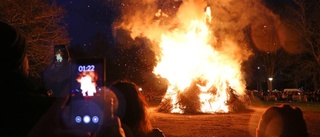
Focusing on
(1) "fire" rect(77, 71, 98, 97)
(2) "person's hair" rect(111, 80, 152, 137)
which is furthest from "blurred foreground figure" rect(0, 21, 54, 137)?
(2) "person's hair" rect(111, 80, 152, 137)

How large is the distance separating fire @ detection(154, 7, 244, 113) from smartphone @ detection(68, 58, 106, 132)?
72.3ft

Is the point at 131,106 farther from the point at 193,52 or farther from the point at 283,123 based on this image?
the point at 193,52

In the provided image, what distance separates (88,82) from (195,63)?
23.0m

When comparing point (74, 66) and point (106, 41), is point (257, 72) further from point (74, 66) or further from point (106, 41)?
point (74, 66)

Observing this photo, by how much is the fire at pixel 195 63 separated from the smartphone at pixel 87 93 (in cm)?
2203

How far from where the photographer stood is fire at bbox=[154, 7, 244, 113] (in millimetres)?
24484

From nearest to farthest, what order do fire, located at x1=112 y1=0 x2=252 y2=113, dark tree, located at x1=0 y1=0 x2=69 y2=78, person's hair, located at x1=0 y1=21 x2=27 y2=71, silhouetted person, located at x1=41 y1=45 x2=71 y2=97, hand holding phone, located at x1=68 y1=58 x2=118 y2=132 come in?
person's hair, located at x1=0 y1=21 x2=27 y2=71 → hand holding phone, located at x1=68 y1=58 x2=118 y2=132 → silhouetted person, located at x1=41 y1=45 x2=71 y2=97 → dark tree, located at x1=0 y1=0 x2=69 y2=78 → fire, located at x1=112 y1=0 x2=252 y2=113

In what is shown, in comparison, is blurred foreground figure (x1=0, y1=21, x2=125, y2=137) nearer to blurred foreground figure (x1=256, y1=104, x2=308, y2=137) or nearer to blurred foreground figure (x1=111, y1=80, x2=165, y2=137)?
blurred foreground figure (x1=111, y1=80, x2=165, y2=137)

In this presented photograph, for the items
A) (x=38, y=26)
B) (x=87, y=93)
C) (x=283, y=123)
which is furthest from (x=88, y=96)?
(x=38, y=26)

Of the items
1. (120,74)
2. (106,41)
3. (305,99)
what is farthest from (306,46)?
(106,41)

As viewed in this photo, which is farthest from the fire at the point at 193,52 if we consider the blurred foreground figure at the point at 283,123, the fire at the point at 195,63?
the blurred foreground figure at the point at 283,123

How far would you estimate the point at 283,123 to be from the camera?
3205 mm

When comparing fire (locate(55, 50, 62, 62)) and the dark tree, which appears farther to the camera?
the dark tree

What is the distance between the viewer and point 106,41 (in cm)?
5688
